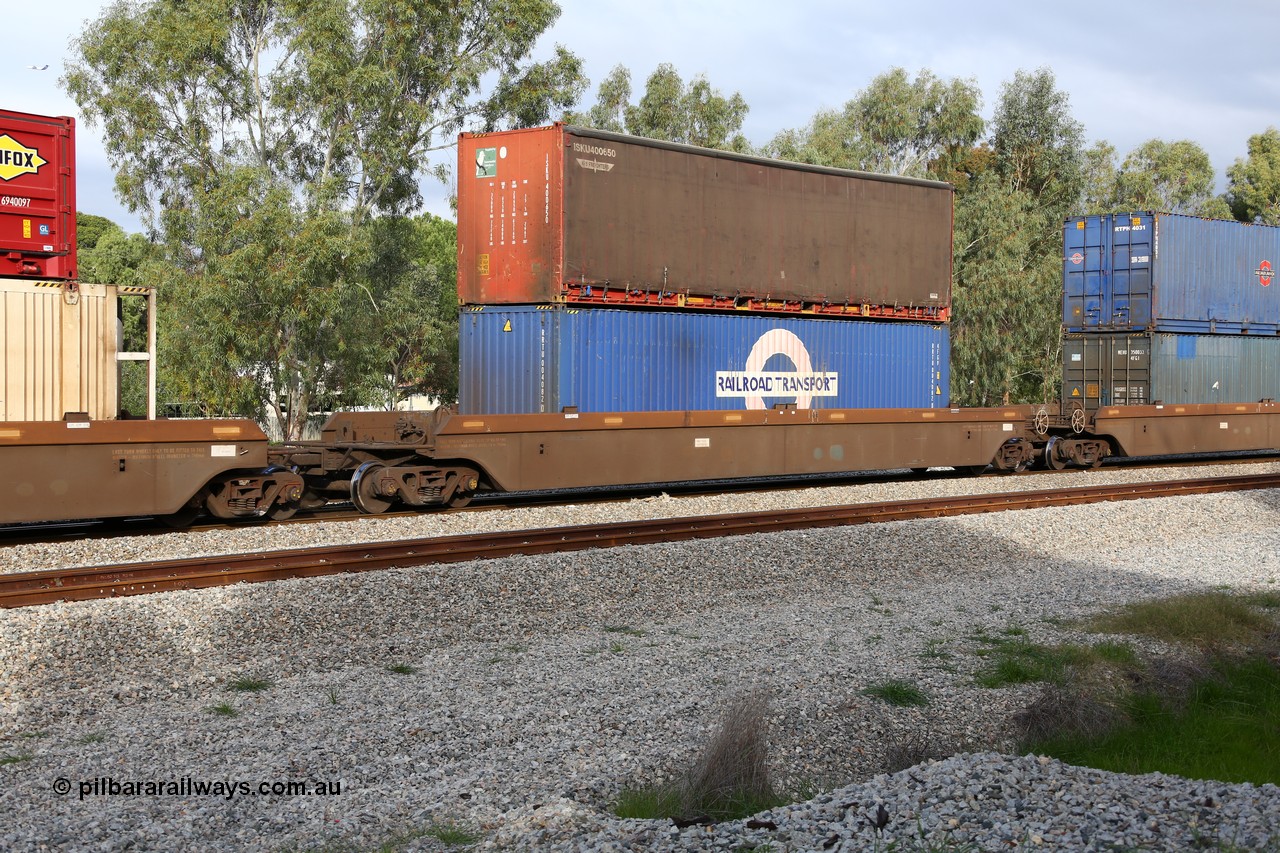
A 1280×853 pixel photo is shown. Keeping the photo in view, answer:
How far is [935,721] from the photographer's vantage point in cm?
670

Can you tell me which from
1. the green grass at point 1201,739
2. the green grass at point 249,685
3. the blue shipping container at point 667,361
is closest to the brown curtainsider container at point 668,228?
the blue shipping container at point 667,361

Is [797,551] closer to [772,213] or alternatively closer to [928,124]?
[772,213]

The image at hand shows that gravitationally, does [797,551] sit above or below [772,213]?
below

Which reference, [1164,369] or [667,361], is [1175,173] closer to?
[1164,369]

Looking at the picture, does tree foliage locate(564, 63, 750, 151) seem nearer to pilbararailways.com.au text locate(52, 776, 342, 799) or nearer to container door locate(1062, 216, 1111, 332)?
container door locate(1062, 216, 1111, 332)

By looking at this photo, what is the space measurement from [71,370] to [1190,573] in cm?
1210

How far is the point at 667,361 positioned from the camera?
16.7m

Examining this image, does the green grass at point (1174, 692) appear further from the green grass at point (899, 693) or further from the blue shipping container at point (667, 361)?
the blue shipping container at point (667, 361)

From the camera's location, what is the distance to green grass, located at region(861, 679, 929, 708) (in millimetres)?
6945

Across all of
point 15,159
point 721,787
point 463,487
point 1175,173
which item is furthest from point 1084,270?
point 1175,173

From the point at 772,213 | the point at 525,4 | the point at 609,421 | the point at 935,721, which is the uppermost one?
the point at 525,4

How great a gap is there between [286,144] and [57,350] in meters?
20.6

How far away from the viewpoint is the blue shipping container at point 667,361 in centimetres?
1577

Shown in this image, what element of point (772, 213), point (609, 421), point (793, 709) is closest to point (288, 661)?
point (793, 709)
